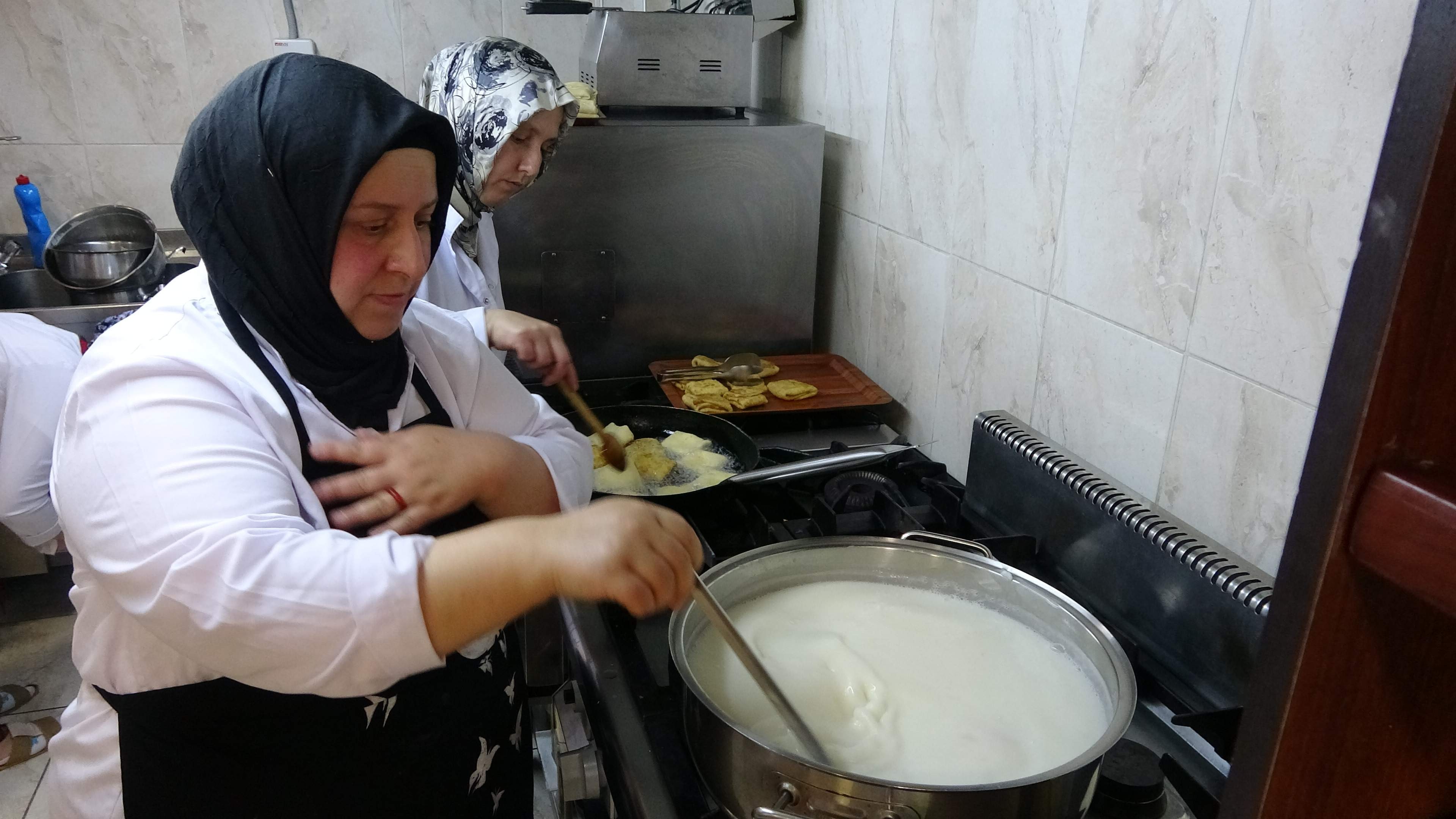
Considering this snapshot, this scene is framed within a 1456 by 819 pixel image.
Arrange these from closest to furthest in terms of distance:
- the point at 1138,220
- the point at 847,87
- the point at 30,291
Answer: the point at 1138,220, the point at 847,87, the point at 30,291

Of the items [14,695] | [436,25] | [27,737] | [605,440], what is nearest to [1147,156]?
[605,440]

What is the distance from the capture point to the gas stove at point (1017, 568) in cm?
86

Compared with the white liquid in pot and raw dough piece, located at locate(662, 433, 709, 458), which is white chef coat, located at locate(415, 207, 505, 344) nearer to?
raw dough piece, located at locate(662, 433, 709, 458)

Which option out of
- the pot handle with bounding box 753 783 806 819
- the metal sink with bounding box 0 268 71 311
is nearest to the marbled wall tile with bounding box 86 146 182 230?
the metal sink with bounding box 0 268 71 311

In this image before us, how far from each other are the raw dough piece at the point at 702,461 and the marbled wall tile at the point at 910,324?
39 cm

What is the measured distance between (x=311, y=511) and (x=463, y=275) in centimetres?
95

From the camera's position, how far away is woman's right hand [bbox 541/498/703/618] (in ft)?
2.34

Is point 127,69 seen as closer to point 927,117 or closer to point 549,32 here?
point 549,32

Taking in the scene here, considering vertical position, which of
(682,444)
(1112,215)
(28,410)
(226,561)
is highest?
(1112,215)

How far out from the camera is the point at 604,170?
6.38ft

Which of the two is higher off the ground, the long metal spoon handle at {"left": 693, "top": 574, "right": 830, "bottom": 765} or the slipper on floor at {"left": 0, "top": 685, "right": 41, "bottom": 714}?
the long metal spoon handle at {"left": 693, "top": 574, "right": 830, "bottom": 765}

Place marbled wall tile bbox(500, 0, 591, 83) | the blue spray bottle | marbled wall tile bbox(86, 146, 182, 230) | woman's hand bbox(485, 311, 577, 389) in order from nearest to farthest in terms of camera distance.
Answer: woman's hand bbox(485, 311, 577, 389)
the blue spray bottle
marbled wall tile bbox(86, 146, 182, 230)
marbled wall tile bbox(500, 0, 591, 83)

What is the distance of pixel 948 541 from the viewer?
1065 mm

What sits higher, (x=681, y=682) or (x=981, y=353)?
(x=981, y=353)
